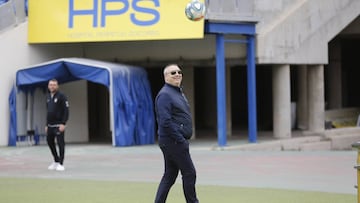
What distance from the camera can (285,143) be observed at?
2453 centimetres

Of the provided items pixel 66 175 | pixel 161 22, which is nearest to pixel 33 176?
pixel 66 175

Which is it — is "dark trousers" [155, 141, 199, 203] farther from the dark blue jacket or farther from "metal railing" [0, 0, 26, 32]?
"metal railing" [0, 0, 26, 32]

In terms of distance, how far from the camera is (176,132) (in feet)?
32.4

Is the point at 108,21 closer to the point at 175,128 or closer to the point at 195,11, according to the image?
the point at 195,11

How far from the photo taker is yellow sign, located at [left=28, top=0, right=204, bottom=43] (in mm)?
22703

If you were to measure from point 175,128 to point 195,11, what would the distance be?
10.8m

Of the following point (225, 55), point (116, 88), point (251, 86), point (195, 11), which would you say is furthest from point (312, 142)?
point (195, 11)

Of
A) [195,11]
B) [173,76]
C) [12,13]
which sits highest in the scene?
[12,13]

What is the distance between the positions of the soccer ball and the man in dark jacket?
410 inches

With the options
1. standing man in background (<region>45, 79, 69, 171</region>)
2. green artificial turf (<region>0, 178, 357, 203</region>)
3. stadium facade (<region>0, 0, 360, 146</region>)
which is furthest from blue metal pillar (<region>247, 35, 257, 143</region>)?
green artificial turf (<region>0, 178, 357, 203</region>)

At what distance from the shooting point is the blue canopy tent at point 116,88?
22750 mm

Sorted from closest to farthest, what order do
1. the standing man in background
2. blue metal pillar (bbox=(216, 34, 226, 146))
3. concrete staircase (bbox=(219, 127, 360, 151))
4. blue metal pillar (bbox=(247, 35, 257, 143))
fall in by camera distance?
1. the standing man in background
2. blue metal pillar (bbox=(216, 34, 226, 146))
3. concrete staircase (bbox=(219, 127, 360, 151))
4. blue metal pillar (bbox=(247, 35, 257, 143))

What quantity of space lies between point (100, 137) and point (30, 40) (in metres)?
5.85

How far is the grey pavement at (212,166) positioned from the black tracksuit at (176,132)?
373cm
